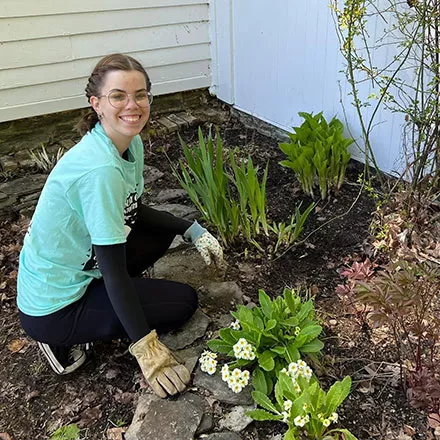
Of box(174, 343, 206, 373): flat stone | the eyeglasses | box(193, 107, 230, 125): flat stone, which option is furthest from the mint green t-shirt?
box(193, 107, 230, 125): flat stone

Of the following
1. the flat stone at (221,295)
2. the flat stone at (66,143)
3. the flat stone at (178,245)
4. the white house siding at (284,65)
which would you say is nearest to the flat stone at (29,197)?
the flat stone at (66,143)

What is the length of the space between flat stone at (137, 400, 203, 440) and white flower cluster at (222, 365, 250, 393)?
0.43 ft

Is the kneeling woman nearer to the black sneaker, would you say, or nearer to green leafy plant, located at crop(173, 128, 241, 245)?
the black sneaker

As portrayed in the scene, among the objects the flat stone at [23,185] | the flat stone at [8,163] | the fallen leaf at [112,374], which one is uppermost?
the flat stone at [8,163]

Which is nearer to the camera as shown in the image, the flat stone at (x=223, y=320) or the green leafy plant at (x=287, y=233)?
the flat stone at (x=223, y=320)

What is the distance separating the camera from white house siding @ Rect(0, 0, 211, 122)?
3441 mm

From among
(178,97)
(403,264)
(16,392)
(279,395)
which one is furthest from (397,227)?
(178,97)

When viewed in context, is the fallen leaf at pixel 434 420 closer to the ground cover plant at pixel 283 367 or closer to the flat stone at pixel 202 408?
the ground cover plant at pixel 283 367

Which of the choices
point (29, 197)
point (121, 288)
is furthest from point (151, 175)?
point (121, 288)

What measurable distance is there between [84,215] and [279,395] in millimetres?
813

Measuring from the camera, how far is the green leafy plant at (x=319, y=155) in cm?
281

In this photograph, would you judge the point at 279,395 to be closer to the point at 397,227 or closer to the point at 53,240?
the point at 53,240

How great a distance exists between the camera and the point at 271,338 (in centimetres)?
171

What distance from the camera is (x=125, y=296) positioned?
5.24ft
